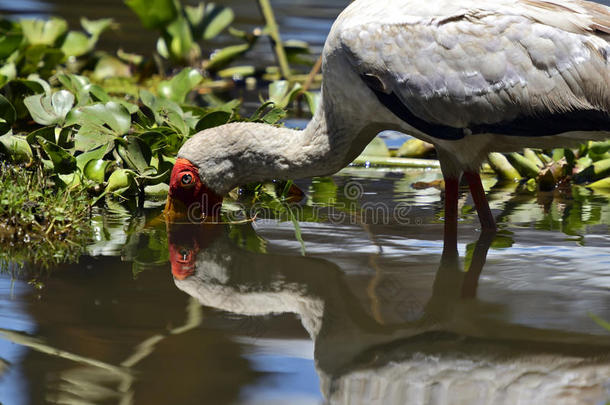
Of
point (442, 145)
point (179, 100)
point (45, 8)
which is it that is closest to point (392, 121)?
point (442, 145)

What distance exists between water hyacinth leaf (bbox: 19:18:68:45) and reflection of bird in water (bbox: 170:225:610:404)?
539 cm

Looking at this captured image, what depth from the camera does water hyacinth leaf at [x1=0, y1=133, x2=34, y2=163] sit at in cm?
647

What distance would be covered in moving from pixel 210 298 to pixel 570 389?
1.81m

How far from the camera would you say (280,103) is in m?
7.84

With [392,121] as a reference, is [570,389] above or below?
below

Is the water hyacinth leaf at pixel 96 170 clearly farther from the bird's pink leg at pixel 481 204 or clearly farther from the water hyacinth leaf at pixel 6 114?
the bird's pink leg at pixel 481 204

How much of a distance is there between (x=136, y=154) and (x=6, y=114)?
1.03 metres

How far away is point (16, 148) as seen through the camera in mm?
6457

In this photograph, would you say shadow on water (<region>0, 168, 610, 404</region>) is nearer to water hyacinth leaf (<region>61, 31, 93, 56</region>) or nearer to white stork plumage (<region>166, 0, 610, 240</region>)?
white stork plumage (<region>166, 0, 610, 240</region>)

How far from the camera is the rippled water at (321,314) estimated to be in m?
3.55

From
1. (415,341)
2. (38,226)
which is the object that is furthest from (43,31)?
(415,341)

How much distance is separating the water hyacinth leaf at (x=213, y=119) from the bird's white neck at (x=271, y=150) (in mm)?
747

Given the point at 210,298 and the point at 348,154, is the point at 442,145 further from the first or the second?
the point at 210,298

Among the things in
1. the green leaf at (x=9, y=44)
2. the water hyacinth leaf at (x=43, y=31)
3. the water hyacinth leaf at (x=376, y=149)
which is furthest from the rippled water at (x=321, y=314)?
the water hyacinth leaf at (x=43, y=31)
